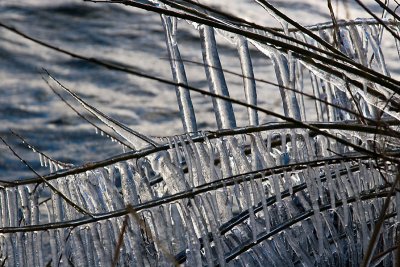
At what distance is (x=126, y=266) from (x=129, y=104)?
4.50m

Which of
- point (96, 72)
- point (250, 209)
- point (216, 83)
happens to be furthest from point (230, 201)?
point (96, 72)

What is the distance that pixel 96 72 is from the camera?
663 cm

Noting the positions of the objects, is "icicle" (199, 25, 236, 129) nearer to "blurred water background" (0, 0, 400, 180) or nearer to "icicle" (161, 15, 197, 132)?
"icicle" (161, 15, 197, 132)

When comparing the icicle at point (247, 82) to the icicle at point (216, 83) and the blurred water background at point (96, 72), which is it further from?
the blurred water background at point (96, 72)

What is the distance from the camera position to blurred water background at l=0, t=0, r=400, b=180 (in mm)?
5688

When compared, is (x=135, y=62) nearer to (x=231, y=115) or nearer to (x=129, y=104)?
(x=129, y=104)

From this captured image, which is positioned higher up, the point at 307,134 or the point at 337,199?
the point at 307,134

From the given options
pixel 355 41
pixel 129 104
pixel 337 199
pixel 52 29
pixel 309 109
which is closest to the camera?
pixel 337 199

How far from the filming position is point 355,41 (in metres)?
1.96


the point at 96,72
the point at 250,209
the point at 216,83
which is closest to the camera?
the point at 250,209

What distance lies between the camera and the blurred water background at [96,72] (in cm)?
569

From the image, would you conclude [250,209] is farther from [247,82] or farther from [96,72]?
[96,72]

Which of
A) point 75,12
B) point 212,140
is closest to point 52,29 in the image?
point 75,12

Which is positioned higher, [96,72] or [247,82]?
[96,72]
